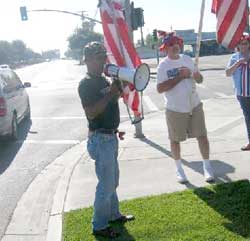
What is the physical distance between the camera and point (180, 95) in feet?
21.7

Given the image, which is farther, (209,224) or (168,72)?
(168,72)

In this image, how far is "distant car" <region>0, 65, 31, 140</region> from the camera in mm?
11250

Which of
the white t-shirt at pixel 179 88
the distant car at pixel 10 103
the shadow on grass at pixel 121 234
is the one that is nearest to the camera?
the shadow on grass at pixel 121 234

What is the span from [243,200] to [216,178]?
1.21 m

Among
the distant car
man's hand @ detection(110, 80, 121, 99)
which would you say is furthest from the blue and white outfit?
the distant car

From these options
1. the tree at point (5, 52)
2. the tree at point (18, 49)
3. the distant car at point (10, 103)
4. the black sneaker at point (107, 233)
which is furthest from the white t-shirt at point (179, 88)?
the tree at point (18, 49)

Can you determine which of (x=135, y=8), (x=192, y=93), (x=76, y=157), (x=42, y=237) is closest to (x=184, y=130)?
(x=192, y=93)

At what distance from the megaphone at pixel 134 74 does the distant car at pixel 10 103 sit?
259 inches

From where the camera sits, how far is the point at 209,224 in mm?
5289

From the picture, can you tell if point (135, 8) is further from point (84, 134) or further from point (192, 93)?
point (192, 93)

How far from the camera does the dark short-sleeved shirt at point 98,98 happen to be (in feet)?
16.1

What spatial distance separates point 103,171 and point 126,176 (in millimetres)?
2701

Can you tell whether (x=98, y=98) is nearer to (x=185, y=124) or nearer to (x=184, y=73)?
(x=184, y=73)

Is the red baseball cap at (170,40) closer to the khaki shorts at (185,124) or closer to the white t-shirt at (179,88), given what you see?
the white t-shirt at (179,88)
